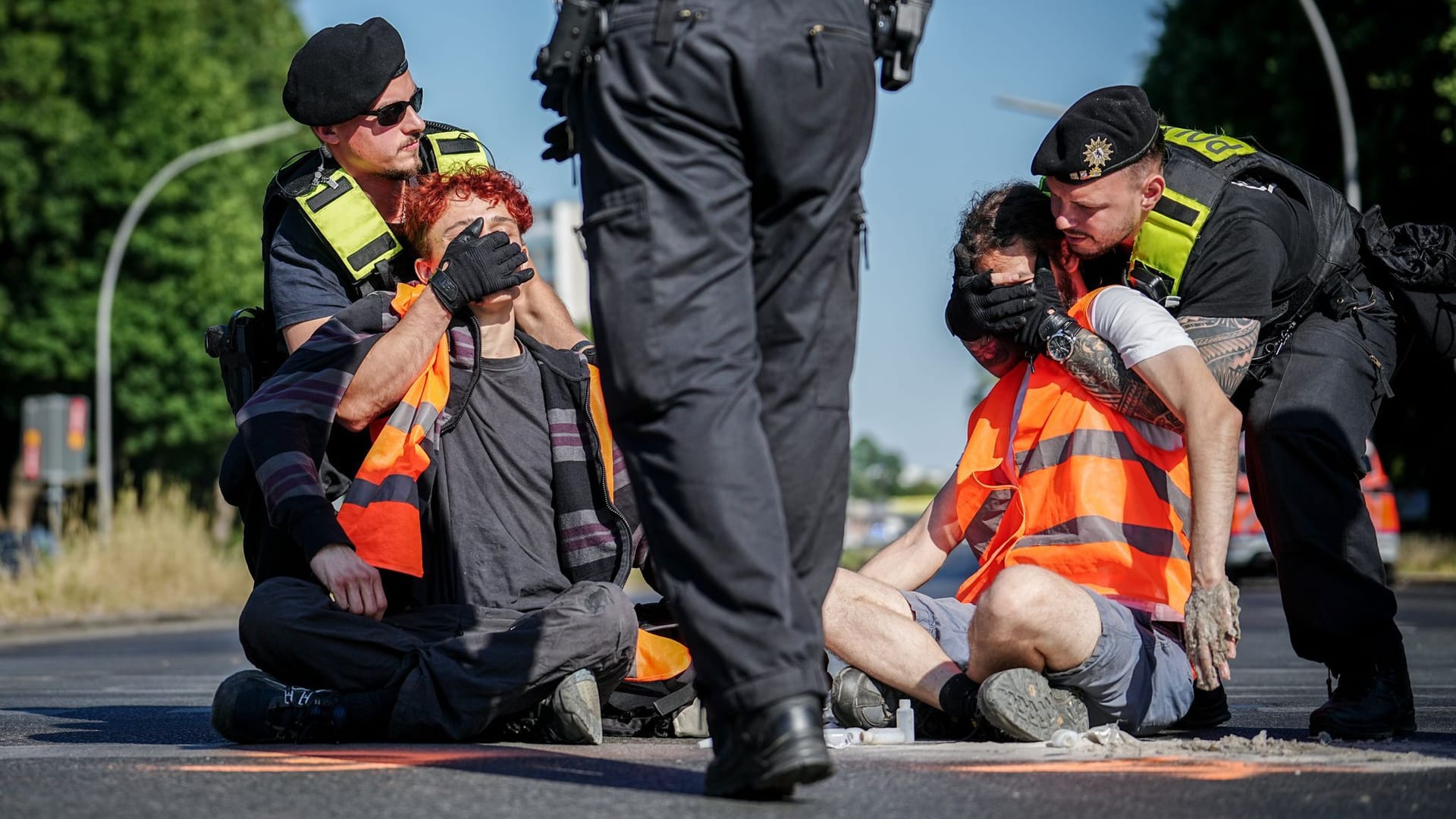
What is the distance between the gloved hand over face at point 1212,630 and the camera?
3787mm

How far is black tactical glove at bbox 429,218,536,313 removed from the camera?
15.2 ft

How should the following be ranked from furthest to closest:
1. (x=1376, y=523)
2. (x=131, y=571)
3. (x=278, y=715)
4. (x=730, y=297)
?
(x=131, y=571) → (x=1376, y=523) → (x=278, y=715) → (x=730, y=297)

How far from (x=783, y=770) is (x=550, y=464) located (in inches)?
83.0

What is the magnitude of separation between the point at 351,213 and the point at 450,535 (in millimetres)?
1078

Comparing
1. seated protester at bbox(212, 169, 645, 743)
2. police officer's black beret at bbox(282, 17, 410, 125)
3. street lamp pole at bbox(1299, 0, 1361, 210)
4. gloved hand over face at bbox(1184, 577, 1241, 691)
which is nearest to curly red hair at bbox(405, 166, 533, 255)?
seated protester at bbox(212, 169, 645, 743)

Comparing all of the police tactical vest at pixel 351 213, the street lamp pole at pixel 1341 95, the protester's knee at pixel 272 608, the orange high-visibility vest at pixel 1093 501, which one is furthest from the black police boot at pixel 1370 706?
the street lamp pole at pixel 1341 95

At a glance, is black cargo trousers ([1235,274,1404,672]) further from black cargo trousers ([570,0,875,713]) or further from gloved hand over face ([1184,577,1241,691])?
black cargo trousers ([570,0,875,713])

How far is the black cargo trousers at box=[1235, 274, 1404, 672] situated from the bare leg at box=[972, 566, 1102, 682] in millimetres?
697

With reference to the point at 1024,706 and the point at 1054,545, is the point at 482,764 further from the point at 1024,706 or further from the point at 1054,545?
the point at 1054,545

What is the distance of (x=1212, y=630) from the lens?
3807mm

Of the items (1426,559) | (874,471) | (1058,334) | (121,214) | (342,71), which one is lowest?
(874,471)

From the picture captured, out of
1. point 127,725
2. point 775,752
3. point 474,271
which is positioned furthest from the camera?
point 127,725

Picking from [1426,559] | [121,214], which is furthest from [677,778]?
[121,214]

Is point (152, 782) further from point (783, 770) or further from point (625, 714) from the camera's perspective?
point (625, 714)
